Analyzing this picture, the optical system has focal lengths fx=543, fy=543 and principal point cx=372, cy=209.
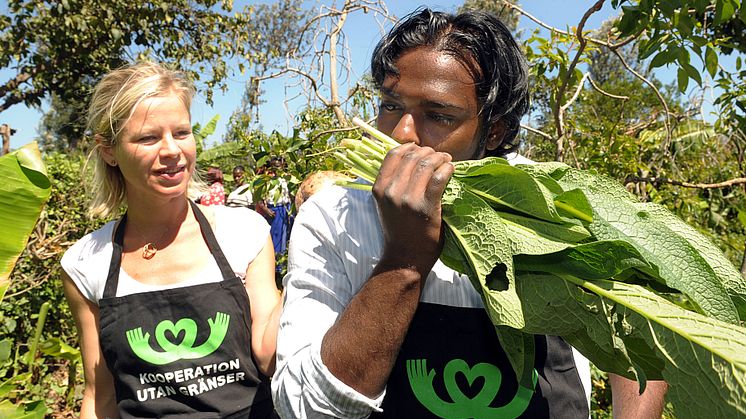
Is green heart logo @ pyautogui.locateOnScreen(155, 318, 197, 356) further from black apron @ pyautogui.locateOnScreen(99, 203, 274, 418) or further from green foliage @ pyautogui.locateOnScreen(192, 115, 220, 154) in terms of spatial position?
green foliage @ pyautogui.locateOnScreen(192, 115, 220, 154)

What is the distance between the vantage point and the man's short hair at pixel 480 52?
4.84ft

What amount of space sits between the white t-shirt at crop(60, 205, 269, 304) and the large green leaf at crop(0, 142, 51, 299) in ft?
1.20

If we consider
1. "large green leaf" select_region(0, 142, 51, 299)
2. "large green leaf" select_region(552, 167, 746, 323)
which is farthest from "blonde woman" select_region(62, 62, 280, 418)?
"large green leaf" select_region(552, 167, 746, 323)

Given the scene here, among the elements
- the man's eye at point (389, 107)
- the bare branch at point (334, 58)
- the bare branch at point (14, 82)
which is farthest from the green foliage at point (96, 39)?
the man's eye at point (389, 107)

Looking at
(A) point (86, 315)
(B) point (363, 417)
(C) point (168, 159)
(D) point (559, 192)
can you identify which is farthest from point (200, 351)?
(D) point (559, 192)

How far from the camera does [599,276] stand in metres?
0.99

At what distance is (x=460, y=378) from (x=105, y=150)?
1.58 metres

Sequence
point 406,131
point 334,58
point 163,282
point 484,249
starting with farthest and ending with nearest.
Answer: point 334,58 → point 163,282 → point 406,131 → point 484,249

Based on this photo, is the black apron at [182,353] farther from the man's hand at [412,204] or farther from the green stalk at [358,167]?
the man's hand at [412,204]

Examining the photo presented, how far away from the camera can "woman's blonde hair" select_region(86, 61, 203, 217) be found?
6.33 feet

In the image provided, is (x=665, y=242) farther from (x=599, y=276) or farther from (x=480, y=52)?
(x=480, y=52)

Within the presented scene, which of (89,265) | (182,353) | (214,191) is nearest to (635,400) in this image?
(182,353)

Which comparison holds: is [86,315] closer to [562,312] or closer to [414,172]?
[414,172]

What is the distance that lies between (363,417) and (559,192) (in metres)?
0.62
